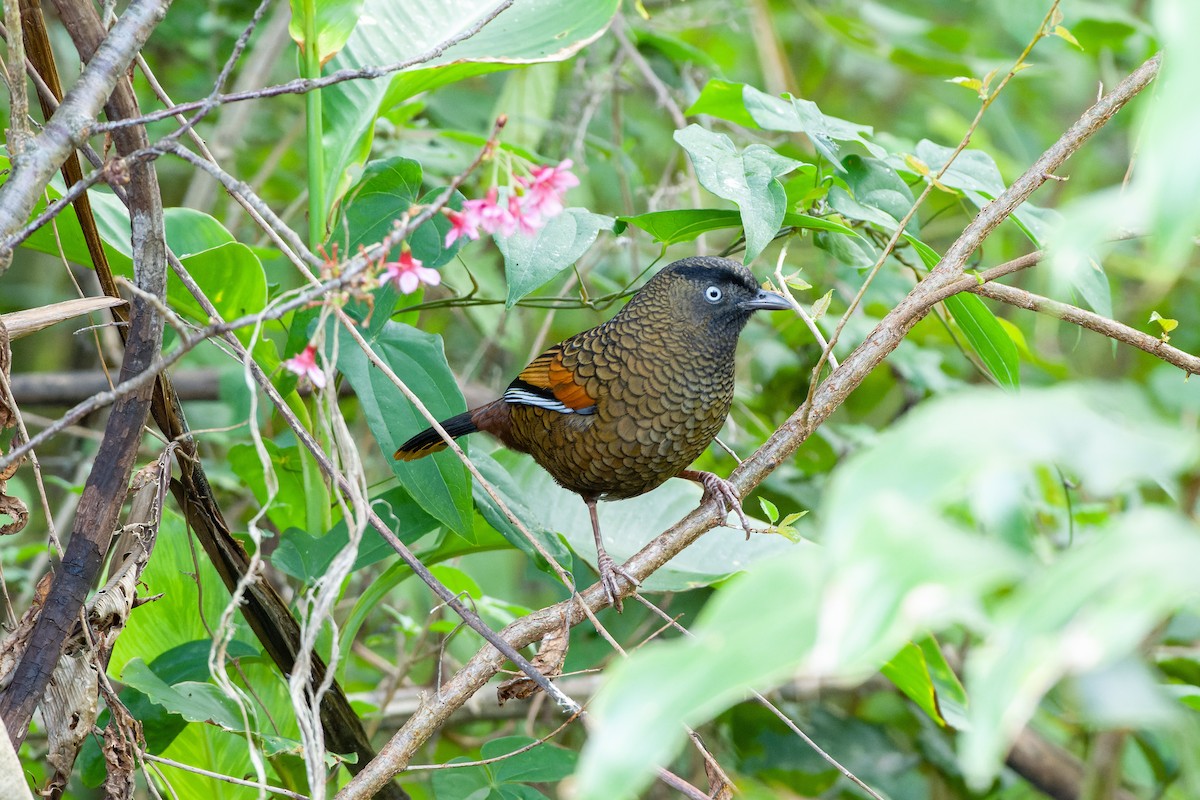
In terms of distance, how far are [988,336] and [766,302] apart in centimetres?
62

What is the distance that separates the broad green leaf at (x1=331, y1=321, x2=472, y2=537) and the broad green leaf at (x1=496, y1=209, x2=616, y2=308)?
275 mm

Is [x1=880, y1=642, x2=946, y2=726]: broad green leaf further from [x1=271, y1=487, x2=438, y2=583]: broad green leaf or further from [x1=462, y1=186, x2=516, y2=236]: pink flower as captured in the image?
[x1=462, y1=186, x2=516, y2=236]: pink flower

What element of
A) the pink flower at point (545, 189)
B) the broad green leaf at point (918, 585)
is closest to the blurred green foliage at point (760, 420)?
the broad green leaf at point (918, 585)

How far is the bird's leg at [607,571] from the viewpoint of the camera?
1.96 metres

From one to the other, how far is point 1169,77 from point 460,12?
84.1 inches

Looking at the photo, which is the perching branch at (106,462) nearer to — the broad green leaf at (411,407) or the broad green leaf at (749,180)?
the broad green leaf at (411,407)

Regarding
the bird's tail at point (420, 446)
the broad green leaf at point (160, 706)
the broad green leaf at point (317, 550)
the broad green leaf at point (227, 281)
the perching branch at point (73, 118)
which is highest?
the perching branch at point (73, 118)

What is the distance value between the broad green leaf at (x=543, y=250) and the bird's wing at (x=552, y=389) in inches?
24.2

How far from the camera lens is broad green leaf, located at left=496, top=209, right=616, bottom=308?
1943 mm

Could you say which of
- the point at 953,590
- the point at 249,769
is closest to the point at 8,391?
the point at 249,769

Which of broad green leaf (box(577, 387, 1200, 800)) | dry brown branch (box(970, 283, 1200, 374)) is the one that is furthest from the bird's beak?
broad green leaf (box(577, 387, 1200, 800))

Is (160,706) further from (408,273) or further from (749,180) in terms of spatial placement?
(749,180)

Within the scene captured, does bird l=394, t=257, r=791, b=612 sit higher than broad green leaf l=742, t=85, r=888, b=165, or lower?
lower

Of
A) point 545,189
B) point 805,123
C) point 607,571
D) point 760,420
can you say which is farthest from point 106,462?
point 760,420
